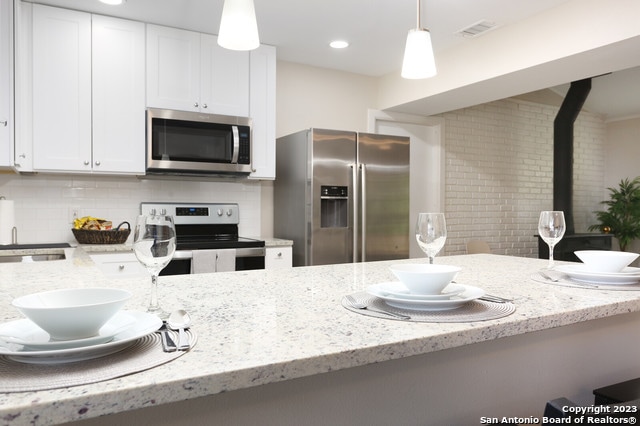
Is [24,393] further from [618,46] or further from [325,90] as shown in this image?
[325,90]

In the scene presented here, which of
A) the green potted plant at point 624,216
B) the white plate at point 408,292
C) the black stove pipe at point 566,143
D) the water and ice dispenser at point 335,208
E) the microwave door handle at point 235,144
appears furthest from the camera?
the green potted plant at point 624,216

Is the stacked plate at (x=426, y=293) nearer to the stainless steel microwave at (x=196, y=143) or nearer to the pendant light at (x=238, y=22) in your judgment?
the pendant light at (x=238, y=22)

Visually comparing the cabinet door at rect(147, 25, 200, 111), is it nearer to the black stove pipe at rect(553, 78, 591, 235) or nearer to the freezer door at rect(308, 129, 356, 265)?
the freezer door at rect(308, 129, 356, 265)

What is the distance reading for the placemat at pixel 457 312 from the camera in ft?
2.98

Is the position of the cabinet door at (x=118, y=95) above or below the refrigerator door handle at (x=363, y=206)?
above

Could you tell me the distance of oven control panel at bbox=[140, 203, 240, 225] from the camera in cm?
344

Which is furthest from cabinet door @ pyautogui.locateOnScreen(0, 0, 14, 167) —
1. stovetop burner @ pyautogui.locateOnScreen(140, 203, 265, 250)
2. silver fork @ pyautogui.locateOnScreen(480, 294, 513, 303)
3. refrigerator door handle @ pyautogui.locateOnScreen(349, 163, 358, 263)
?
silver fork @ pyautogui.locateOnScreen(480, 294, 513, 303)

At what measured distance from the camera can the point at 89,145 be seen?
3088 mm

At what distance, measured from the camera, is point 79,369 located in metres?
0.61

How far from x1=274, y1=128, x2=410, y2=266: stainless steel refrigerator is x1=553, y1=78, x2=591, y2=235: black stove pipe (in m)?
2.22

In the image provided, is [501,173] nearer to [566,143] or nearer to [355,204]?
[566,143]

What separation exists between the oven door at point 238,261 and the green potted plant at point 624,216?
4862 millimetres

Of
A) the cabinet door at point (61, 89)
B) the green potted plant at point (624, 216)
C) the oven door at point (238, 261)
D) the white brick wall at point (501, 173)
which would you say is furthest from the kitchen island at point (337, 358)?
the green potted plant at point (624, 216)

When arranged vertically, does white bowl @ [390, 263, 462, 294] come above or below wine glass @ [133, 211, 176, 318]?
below
